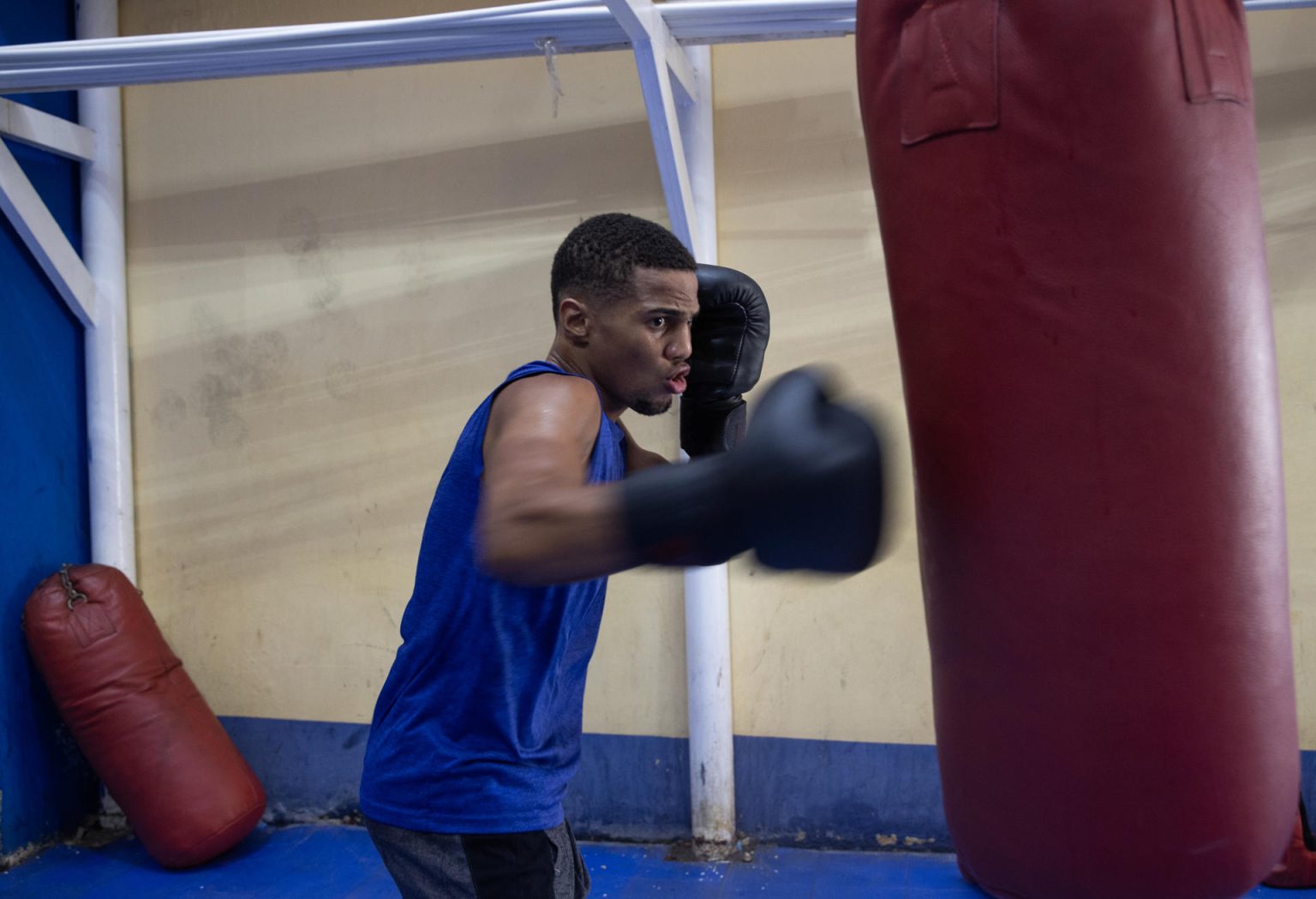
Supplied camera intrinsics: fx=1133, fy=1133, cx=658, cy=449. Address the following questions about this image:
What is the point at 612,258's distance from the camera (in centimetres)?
154

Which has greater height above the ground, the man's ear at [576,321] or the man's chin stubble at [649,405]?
the man's ear at [576,321]

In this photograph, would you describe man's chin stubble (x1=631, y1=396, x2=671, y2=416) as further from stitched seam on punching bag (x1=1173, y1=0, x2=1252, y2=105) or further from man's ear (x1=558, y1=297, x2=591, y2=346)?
stitched seam on punching bag (x1=1173, y1=0, x2=1252, y2=105)

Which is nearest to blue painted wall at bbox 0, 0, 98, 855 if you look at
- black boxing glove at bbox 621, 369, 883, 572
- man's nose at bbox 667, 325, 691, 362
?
man's nose at bbox 667, 325, 691, 362

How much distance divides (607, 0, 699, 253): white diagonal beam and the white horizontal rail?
0.25 ft

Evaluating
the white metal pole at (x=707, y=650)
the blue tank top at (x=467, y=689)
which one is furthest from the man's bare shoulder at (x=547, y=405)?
the white metal pole at (x=707, y=650)

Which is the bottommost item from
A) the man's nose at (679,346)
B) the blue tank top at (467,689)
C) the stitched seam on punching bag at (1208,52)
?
the blue tank top at (467,689)

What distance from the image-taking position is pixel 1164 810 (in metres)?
1.11

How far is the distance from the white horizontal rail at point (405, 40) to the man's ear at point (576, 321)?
1.32m

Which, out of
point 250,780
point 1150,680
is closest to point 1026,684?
point 1150,680

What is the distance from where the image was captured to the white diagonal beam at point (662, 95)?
2.56 metres

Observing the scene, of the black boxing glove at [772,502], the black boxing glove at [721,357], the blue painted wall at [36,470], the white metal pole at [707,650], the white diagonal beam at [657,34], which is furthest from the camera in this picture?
the blue painted wall at [36,470]

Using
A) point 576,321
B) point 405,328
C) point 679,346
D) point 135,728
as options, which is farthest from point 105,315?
point 679,346

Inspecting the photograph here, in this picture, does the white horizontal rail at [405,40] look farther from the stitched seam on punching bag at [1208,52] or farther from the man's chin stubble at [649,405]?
the stitched seam on punching bag at [1208,52]

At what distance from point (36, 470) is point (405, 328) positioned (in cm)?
119
